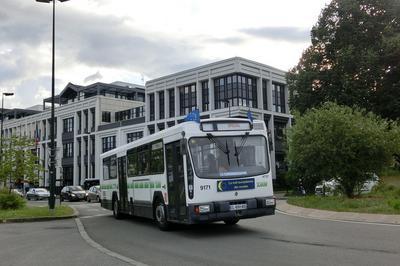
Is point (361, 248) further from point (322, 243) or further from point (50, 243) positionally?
point (50, 243)

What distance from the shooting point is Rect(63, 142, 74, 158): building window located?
87438 mm

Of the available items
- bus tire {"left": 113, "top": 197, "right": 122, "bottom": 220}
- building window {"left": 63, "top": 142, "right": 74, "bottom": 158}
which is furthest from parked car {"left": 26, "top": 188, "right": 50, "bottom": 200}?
bus tire {"left": 113, "top": 197, "right": 122, "bottom": 220}

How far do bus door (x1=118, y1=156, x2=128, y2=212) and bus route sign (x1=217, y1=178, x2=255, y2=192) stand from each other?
7094 mm

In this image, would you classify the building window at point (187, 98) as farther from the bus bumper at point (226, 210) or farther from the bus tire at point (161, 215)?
the bus bumper at point (226, 210)

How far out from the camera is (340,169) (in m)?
22.6

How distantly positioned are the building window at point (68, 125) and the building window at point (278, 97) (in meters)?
38.0

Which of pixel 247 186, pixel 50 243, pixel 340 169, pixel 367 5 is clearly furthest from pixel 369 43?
pixel 50 243

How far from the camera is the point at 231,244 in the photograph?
11508 mm

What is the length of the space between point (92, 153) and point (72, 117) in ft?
30.7

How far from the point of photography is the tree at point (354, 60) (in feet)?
126

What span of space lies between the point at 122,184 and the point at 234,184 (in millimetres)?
7807

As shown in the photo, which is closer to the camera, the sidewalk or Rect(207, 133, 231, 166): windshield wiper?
Rect(207, 133, 231, 166): windshield wiper

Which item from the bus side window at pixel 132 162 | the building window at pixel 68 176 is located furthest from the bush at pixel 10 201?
the building window at pixel 68 176

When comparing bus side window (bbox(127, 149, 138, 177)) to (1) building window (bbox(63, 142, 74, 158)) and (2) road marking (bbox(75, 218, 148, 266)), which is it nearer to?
(2) road marking (bbox(75, 218, 148, 266))
